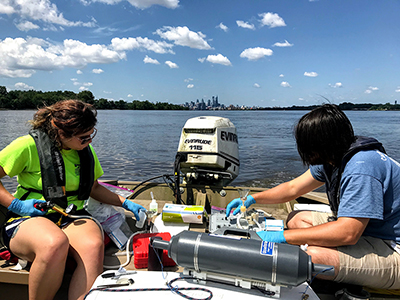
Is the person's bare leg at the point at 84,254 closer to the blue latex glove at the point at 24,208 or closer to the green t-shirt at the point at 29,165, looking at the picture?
the blue latex glove at the point at 24,208

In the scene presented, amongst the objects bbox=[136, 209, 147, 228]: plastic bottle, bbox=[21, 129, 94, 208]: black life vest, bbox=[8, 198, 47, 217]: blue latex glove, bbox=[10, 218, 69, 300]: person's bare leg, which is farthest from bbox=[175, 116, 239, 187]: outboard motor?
bbox=[10, 218, 69, 300]: person's bare leg

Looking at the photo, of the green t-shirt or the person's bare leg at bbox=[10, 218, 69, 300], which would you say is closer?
the person's bare leg at bbox=[10, 218, 69, 300]

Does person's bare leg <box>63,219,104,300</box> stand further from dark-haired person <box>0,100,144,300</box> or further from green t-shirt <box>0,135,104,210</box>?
green t-shirt <box>0,135,104,210</box>

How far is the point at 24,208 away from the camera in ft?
6.40

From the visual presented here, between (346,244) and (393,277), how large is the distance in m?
0.35

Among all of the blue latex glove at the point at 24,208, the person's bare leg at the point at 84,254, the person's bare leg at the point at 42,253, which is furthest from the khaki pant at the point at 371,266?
the blue latex glove at the point at 24,208

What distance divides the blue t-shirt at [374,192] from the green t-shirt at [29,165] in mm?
1970

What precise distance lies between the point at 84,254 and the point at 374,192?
184 cm

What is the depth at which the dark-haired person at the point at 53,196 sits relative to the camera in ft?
5.59

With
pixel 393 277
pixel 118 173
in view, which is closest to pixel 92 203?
pixel 393 277

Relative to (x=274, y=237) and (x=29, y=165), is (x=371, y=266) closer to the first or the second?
(x=274, y=237)

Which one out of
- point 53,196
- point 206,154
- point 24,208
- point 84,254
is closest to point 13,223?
point 24,208

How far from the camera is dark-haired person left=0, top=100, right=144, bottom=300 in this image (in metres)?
1.71

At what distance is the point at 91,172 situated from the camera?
7.72 ft
